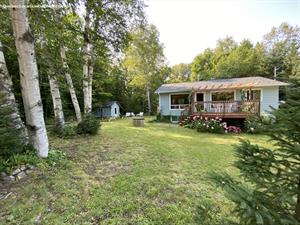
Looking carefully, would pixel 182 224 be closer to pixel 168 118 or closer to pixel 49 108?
pixel 168 118

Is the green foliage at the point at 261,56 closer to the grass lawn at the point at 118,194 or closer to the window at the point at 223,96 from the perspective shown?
the window at the point at 223,96

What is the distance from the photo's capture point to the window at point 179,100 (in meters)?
17.3

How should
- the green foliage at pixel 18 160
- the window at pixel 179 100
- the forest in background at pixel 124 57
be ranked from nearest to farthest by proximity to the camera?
the green foliage at pixel 18 160 < the forest in background at pixel 124 57 < the window at pixel 179 100

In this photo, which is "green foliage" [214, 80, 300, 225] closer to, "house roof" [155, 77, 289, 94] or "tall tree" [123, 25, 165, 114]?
"house roof" [155, 77, 289, 94]

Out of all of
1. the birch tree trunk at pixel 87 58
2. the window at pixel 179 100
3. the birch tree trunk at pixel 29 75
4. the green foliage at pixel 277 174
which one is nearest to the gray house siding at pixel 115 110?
the window at pixel 179 100

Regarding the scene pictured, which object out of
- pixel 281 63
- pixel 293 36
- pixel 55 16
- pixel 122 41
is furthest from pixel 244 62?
pixel 55 16

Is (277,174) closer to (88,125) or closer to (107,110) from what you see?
(88,125)

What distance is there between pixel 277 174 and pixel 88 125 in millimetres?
7696

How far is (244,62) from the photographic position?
2683cm

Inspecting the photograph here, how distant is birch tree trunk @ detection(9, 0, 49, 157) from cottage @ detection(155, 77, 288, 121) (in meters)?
9.06

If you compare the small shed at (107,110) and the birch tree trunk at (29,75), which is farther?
the small shed at (107,110)

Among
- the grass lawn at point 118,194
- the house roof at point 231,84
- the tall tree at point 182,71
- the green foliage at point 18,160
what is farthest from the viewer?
the tall tree at point 182,71

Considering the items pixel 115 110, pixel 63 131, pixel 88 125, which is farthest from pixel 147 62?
pixel 63 131

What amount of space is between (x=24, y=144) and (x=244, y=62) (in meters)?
28.7
